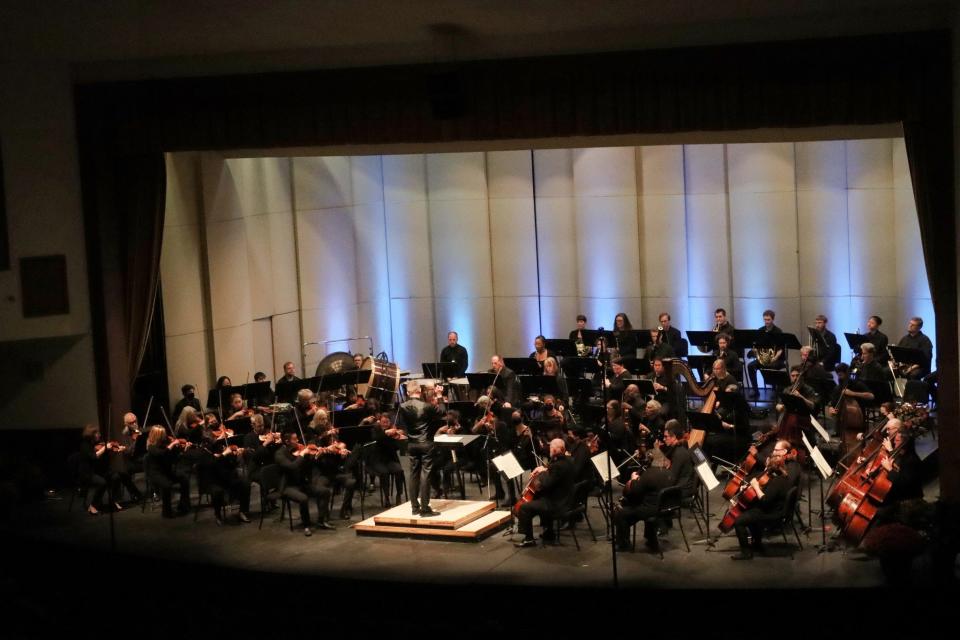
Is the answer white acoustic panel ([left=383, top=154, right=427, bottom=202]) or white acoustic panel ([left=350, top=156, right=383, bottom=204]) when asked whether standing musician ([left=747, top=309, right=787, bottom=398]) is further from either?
white acoustic panel ([left=350, top=156, right=383, bottom=204])

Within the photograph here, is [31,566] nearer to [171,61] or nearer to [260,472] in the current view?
[260,472]

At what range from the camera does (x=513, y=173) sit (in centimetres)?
1817

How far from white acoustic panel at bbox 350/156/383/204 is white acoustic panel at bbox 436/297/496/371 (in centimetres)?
192

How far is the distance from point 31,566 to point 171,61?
603cm

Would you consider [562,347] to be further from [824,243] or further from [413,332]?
[413,332]

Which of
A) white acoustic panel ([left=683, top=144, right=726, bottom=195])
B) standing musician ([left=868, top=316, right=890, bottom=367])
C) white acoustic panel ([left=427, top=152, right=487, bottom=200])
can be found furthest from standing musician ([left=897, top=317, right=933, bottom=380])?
white acoustic panel ([left=427, top=152, right=487, bottom=200])

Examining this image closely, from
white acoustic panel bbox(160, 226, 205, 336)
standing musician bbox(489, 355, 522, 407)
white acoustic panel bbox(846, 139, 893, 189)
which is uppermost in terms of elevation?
white acoustic panel bbox(846, 139, 893, 189)

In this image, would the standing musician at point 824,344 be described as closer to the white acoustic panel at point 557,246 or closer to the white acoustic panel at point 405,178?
the white acoustic panel at point 557,246

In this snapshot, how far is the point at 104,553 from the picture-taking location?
927 cm

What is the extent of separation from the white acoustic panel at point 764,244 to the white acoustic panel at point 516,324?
9.45 feet

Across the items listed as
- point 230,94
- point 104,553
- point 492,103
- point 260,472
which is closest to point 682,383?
point 492,103

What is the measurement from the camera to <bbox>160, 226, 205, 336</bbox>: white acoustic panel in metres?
15.1

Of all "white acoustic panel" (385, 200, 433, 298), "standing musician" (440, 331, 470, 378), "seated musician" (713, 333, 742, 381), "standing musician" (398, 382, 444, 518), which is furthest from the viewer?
"white acoustic panel" (385, 200, 433, 298)

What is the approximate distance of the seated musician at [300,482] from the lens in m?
11.8
